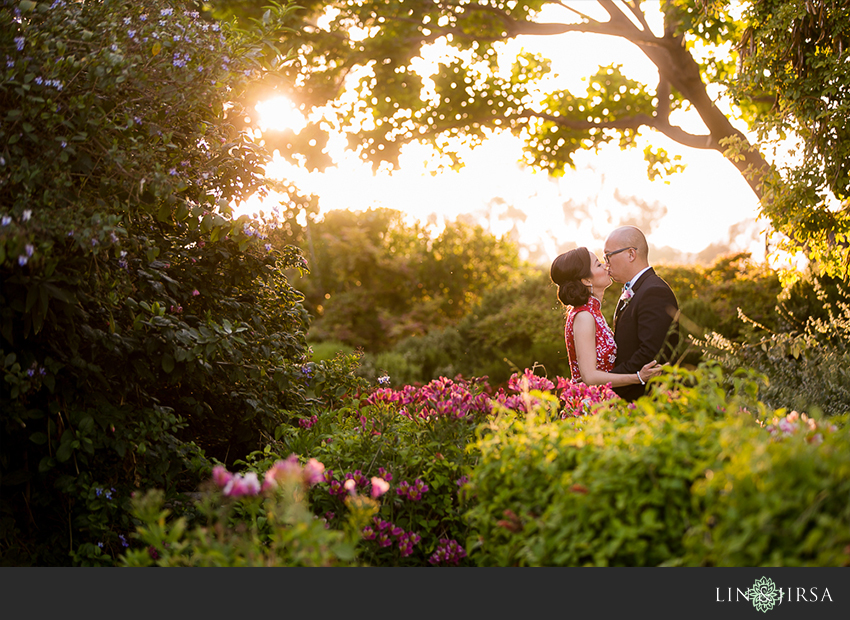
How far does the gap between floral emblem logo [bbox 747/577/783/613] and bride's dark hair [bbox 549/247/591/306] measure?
7.35ft

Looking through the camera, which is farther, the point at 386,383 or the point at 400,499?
the point at 386,383

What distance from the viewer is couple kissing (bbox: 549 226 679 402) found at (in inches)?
149

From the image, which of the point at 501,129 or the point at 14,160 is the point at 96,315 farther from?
the point at 501,129

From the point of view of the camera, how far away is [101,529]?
123 inches

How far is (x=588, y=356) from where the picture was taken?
391cm

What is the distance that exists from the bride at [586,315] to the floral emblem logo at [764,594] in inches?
72.9

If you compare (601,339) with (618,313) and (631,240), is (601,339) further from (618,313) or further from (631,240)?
(631,240)

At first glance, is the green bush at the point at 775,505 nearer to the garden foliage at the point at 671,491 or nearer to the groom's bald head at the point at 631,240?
the garden foliage at the point at 671,491

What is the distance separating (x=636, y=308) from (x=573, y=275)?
17.8 inches

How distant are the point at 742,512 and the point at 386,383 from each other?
9.93 feet

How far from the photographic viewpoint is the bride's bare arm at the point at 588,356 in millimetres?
3762

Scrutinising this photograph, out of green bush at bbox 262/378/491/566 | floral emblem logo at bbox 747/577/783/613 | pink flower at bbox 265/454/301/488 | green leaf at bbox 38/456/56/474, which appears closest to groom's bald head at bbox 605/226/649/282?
green bush at bbox 262/378/491/566

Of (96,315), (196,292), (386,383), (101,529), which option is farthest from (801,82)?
(101,529)

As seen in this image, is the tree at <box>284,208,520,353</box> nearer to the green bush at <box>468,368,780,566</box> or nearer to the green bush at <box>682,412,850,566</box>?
the green bush at <box>468,368,780,566</box>
